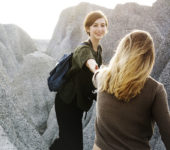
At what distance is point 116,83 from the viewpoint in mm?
1550

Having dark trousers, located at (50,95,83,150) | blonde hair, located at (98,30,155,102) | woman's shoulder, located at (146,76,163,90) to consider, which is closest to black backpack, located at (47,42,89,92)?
dark trousers, located at (50,95,83,150)

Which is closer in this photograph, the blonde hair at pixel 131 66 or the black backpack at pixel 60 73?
the blonde hair at pixel 131 66

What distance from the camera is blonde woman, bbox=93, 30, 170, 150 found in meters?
1.49

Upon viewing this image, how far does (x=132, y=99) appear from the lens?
1524 millimetres

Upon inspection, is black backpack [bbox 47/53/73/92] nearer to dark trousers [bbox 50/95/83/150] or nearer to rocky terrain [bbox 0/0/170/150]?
dark trousers [bbox 50/95/83/150]

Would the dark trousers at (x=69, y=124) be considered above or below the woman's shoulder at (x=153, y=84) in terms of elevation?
below

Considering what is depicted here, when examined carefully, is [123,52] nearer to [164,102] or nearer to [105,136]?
[164,102]

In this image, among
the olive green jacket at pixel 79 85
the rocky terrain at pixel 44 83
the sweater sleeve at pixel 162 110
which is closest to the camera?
the sweater sleeve at pixel 162 110

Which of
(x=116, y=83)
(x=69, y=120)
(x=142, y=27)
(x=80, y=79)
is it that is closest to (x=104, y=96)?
(x=116, y=83)

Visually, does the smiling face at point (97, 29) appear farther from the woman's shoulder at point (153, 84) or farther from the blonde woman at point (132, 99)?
the woman's shoulder at point (153, 84)

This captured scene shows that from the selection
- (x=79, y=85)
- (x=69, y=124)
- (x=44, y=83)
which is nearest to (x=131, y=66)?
(x=79, y=85)

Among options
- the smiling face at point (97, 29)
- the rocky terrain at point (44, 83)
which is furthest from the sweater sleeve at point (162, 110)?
the rocky terrain at point (44, 83)

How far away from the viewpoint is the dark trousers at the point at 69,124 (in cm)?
262

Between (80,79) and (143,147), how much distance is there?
105 cm
